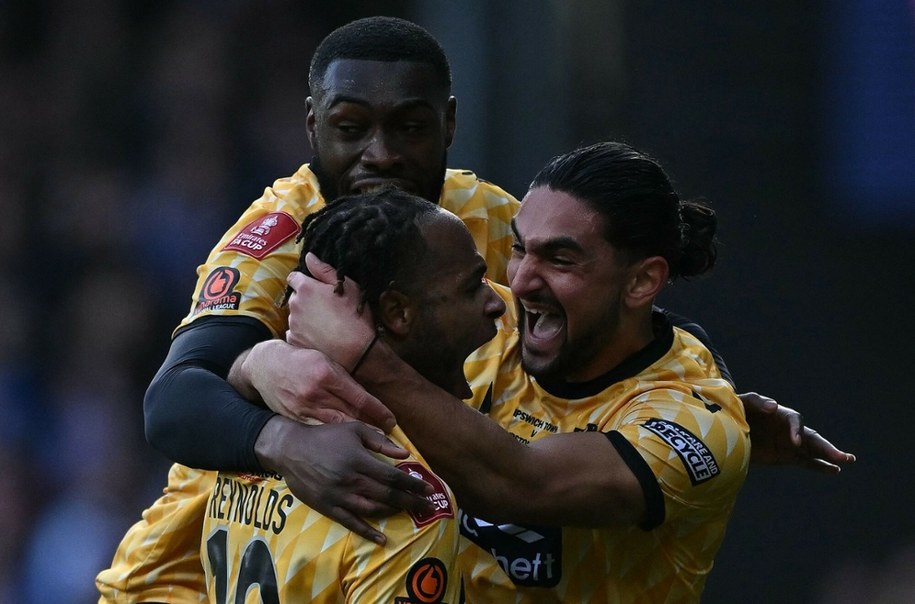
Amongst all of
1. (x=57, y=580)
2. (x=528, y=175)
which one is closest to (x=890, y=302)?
(x=528, y=175)

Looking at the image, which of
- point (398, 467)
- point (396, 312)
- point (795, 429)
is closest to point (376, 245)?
point (396, 312)

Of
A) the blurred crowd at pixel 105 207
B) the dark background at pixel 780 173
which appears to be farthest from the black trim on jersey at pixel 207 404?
the blurred crowd at pixel 105 207

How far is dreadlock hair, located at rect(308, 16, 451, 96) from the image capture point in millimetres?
3578

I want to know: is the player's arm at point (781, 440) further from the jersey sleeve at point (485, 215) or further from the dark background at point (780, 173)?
the dark background at point (780, 173)

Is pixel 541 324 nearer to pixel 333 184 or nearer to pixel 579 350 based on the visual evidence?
pixel 579 350

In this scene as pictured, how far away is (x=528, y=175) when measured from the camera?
5.91m

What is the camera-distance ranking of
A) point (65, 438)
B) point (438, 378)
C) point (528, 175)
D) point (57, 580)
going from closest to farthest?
point (438, 378) → point (528, 175) → point (57, 580) → point (65, 438)

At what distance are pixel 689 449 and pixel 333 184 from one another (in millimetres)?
1221

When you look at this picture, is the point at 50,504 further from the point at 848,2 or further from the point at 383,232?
the point at 383,232

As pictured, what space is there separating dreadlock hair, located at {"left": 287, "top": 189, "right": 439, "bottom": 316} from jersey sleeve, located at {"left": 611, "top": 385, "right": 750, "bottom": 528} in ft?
2.17

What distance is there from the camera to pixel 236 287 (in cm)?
331

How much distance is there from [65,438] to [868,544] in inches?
159

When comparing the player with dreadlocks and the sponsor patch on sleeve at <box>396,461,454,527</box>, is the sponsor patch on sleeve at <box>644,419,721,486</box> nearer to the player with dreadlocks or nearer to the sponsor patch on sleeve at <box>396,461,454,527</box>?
the player with dreadlocks

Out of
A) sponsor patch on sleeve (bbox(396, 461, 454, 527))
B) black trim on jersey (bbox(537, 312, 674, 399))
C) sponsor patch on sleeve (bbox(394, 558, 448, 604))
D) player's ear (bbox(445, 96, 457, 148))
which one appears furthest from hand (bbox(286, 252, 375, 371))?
player's ear (bbox(445, 96, 457, 148))
